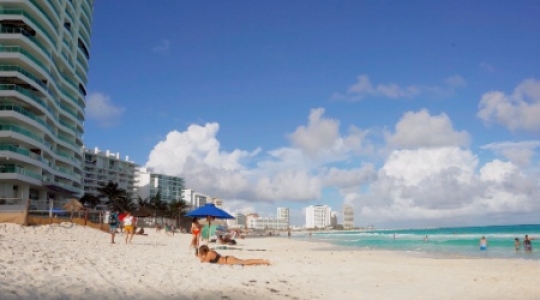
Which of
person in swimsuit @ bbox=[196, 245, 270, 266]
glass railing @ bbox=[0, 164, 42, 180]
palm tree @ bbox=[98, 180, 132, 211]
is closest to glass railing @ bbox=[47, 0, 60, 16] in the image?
glass railing @ bbox=[0, 164, 42, 180]

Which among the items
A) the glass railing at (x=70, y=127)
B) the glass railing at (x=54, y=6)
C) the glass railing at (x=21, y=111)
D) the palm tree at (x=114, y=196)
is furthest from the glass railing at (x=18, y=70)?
the palm tree at (x=114, y=196)

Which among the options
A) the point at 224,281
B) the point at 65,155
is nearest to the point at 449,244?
the point at 224,281

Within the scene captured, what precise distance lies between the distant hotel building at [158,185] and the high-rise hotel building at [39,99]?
7832 centimetres

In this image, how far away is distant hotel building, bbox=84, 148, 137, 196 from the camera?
105062 millimetres

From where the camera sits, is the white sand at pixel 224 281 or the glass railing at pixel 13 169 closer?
the white sand at pixel 224 281

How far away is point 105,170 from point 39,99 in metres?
70.2

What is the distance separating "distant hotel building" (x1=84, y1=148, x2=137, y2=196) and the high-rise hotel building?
4966 cm

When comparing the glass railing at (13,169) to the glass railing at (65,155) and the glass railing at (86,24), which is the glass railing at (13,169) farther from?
the glass railing at (86,24)

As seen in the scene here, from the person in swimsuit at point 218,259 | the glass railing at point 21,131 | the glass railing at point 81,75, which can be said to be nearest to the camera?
the person in swimsuit at point 218,259

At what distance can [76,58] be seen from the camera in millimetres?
56438

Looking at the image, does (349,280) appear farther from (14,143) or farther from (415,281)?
(14,143)

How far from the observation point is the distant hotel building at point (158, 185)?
136250mm

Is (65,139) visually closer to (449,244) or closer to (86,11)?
(86,11)

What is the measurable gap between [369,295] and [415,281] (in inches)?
115
